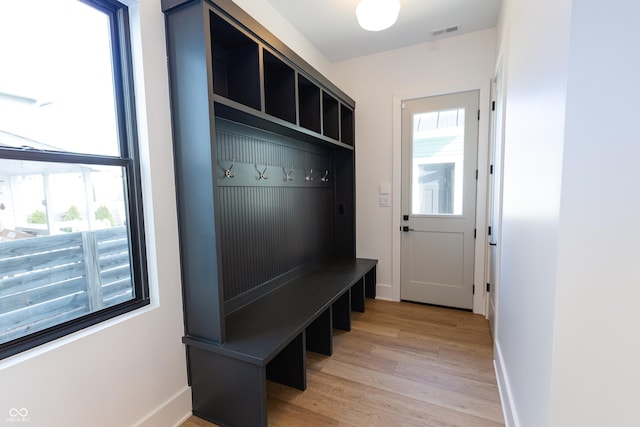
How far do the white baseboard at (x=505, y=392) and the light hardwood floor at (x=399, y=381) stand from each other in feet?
0.16

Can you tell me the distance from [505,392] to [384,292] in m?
1.82

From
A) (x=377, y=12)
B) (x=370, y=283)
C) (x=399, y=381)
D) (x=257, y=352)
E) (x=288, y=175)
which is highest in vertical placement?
(x=377, y=12)

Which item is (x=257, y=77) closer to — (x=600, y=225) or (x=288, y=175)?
(x=288, y=175)

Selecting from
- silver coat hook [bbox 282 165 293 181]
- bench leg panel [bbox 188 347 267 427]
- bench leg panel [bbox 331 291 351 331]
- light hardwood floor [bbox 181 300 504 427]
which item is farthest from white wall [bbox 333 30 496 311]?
bench leg panel [bbox 188 347 267 427]

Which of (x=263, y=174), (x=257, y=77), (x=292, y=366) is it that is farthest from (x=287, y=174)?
(x=292, y=366)

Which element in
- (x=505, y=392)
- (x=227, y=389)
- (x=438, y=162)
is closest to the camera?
(x=227, y=389)

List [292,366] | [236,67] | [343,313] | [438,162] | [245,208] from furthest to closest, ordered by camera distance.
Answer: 1. [438,162]
2. [343,313]
3. [245,208]
4. [292,366]
5. [236,67]

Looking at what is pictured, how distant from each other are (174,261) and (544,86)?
6.38ft

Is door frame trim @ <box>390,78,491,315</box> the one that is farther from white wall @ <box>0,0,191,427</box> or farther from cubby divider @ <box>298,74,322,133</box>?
white wall @ <box>0,0,191,427</box>

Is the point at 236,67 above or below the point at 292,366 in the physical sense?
above

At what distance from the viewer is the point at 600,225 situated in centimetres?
83

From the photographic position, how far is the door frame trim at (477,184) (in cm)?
292

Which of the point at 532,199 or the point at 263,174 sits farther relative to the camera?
the point at 263,174

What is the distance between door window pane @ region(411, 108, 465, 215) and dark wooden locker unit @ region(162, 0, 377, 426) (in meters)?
0.98
